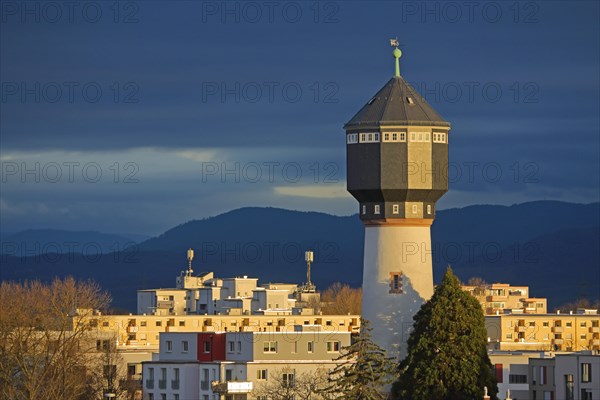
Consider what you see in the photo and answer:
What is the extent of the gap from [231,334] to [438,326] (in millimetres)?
17648

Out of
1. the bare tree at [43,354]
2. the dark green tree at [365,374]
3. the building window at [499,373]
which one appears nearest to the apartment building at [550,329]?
the bare tree at [43,354]

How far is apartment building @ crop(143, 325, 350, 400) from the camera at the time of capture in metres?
103

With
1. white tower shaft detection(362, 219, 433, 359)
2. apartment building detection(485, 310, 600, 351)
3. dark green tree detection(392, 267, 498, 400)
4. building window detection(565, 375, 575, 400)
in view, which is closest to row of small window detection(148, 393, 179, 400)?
white tower shaft detection(362, 219, 433, 359)

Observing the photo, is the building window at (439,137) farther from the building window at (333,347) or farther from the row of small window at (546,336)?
the row of small window at (546,336)

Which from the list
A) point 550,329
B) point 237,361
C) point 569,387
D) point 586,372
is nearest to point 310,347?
point 237,361

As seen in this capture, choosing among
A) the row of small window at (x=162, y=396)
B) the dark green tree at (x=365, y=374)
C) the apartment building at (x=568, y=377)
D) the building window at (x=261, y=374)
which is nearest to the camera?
the dark green tree at (x=365, y=374)

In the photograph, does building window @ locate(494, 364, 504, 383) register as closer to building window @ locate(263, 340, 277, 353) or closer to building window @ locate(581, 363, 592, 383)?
building window @ locate(581, 363, 592, 383)

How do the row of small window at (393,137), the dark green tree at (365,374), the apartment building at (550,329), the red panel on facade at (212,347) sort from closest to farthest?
the dark green tree at (365,374)
the row of small window at (393,137)
the red panel on facade at (212,347)
the apartment building at (550,329)

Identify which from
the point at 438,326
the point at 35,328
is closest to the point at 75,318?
the point at 35,328

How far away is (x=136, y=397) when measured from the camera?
116m

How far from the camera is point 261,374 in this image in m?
103

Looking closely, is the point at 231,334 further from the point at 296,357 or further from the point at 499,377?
the point at 499,377

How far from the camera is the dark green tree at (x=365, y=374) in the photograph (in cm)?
8912

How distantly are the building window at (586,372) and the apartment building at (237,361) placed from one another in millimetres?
14437
